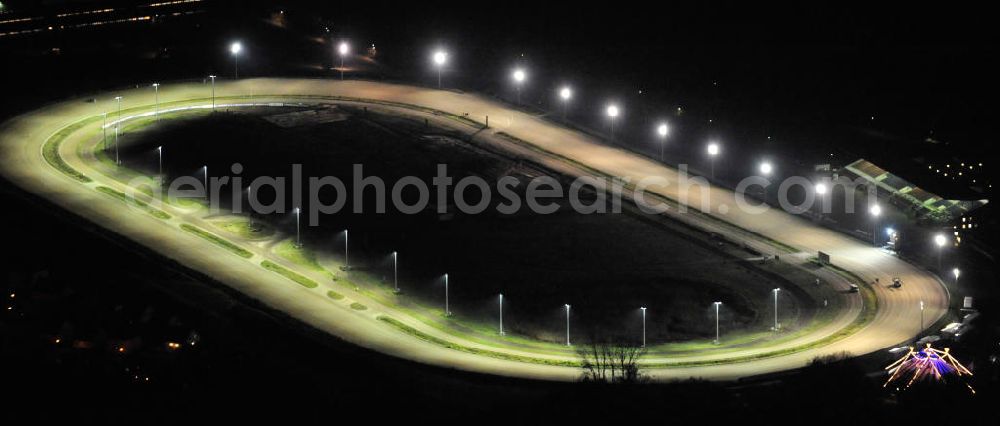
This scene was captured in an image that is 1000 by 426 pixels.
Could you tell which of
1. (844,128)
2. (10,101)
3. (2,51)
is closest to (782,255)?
(844,128)

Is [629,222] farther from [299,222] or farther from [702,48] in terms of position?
[702,48]

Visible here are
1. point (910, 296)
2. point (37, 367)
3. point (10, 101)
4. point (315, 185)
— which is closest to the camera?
point (37, 367)

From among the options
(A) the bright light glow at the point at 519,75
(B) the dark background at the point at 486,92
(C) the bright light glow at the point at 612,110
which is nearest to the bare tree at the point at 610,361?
(B) the dark background at the point at 486,92

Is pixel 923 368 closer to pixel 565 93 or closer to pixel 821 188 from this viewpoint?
pixel 821 188

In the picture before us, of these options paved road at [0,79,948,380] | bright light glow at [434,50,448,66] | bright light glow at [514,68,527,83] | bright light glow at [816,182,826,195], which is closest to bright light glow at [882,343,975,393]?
paved road at [0,79,948,380]

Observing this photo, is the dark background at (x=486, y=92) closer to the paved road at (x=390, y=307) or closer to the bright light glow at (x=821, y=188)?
the paved road at (x=390, y=307)

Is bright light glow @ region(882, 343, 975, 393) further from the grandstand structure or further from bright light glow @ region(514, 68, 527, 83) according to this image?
bright light glow @ region(514, 68, 527, 83)
